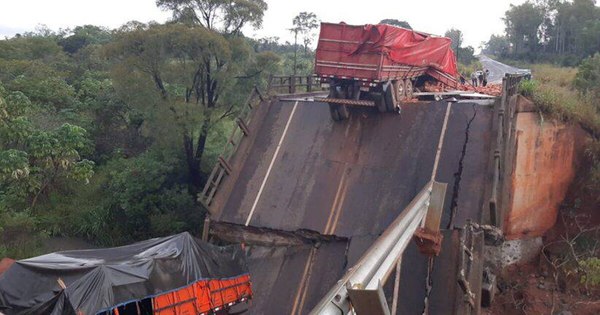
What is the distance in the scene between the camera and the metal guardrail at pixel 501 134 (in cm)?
1049

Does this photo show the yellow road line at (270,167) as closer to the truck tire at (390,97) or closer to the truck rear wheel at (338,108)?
the truck rear wheel at (338,108)

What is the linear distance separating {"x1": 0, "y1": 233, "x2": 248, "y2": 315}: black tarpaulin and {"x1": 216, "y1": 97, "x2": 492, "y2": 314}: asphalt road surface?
2211 millimetres

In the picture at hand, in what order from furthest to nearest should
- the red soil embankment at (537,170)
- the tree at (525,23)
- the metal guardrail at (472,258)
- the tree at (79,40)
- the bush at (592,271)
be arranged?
the tree at (525,23)
the tree at (79,40)
the red soil embankment at (537,170)
the bush at (592,271)
the metal guardrail at (472,258)

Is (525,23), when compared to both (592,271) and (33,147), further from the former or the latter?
(33,147)

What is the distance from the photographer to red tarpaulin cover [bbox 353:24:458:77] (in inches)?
520

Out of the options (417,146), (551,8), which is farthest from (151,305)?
(551,8)

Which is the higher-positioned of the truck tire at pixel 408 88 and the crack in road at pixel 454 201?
the truck tire at pixel 408 88

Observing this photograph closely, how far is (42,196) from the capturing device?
67.5 feet

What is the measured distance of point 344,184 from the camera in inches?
504

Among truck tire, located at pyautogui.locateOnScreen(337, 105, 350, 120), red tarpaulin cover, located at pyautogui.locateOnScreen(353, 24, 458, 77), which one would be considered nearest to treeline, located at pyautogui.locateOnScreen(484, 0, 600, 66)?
red tarpaulin cover, located at pyautogui.locateOnScreen(353, 24, 458, 77)

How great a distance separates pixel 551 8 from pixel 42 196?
46.3 meters

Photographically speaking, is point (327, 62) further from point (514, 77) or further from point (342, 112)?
point (514, 77)

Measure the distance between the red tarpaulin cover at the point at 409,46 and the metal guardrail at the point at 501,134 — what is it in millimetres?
2911

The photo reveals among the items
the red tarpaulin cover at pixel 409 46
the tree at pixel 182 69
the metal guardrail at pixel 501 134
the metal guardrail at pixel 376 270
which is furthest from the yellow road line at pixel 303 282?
the tree at pixel 182 69
